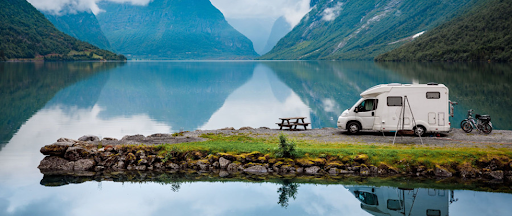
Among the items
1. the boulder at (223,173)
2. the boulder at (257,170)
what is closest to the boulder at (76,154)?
the boulder at (223,173)

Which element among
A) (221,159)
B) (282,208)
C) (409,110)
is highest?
(409,110)

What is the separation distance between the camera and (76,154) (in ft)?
75.7

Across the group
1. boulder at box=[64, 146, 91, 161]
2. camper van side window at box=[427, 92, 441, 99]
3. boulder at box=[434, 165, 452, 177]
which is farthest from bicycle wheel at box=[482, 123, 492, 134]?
boulder at box=[64, 146, 91, 161]

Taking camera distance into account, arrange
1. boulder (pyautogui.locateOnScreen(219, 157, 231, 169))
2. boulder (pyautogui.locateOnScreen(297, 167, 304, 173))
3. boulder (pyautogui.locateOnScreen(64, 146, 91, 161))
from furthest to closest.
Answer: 1. boulder (pyautogui.locateOnScreen(64, 146, 91, 161))
2. boulder (pyautogui.locateOnScreen(219, 157, 231, 169))
3. boulder (pyautogui.locateOnScreen(297, 167, 304, 173))

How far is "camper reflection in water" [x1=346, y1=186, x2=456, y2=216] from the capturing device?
16.4 m

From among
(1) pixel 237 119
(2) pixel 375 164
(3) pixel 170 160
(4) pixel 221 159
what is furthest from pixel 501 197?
(1) pixel 237 119

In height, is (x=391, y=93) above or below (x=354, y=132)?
above

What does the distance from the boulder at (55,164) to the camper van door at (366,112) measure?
1788 centimetres

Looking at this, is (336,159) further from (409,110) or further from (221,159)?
(409,110)

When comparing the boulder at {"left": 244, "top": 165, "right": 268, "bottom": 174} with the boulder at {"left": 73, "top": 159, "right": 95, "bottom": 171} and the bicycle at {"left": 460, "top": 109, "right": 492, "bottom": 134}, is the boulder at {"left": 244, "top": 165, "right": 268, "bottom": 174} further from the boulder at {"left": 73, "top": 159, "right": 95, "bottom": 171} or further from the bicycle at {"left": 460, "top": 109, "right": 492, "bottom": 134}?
the bicycle at {"left": 460, "top": 109, "right": 492, "bottom": 134}

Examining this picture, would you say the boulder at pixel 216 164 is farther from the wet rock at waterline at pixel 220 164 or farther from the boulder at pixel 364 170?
the boulder at pixel 364 170

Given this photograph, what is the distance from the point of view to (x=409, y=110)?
26891 mm

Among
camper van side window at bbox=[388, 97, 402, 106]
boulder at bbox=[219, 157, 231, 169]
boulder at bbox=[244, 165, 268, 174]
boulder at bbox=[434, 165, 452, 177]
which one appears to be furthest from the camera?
camper van side window at bbox=[388, 97, 402, 106]

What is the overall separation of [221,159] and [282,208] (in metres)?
6.30
